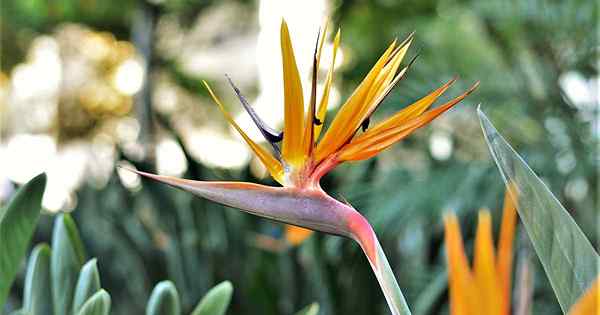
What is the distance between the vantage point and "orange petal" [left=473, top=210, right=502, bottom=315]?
328 millimetres

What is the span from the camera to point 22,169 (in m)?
3.54

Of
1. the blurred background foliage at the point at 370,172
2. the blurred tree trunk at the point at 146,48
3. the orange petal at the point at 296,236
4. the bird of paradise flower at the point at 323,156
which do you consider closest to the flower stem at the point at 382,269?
the bird of paradise flower at the point at 323,156

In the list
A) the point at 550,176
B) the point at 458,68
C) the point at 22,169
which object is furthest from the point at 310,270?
the point at 22,169

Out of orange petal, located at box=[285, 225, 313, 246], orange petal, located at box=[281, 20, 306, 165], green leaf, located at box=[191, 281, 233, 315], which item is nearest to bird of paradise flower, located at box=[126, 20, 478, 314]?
orange petal, located at box=[281, 20, 306, 165]

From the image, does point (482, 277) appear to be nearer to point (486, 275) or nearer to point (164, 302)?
point (486, 275)

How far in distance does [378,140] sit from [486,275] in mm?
95

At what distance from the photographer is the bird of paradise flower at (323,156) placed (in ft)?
0.88

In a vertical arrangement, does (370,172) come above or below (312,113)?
below

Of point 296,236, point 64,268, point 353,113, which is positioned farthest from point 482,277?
point 296,236

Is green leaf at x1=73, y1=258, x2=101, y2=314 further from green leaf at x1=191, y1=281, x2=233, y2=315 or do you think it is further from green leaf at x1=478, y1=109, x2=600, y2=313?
green leaf at x1=478, y1=109, x2=600, y2=313

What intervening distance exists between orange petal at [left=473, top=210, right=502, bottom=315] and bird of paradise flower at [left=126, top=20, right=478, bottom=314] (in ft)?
0.25

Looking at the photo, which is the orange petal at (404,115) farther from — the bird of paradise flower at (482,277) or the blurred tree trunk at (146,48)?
the blurred tree trunk at (146,48)

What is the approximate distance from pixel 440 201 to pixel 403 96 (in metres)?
0.32

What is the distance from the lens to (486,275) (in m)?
0.33
